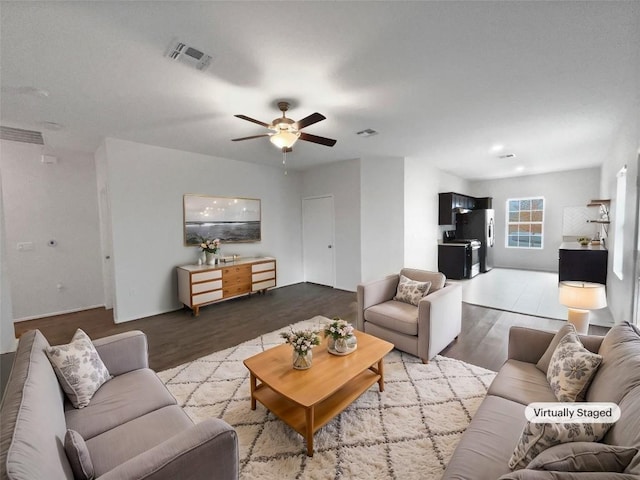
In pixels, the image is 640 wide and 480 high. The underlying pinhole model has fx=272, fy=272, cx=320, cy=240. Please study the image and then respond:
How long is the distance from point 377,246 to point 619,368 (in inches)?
165

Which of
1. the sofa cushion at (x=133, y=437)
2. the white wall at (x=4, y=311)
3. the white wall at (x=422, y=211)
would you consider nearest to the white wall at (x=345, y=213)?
the white wall at (x=422, y=211)

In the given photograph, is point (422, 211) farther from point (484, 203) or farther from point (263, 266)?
point (263, 266)

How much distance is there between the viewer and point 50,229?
4309 mm

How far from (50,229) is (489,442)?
6.00m

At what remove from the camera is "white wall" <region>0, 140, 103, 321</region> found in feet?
13.3

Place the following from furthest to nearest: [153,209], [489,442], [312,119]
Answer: [153,209]
[312,119]
[489,442]

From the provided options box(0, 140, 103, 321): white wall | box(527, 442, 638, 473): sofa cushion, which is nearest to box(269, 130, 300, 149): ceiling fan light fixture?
box(527, 442, 638, 473): sofa cushion

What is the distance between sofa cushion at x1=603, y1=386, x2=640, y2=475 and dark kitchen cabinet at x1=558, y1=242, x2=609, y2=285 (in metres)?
4.62

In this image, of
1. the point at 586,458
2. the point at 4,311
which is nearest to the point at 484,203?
the point at 586,458

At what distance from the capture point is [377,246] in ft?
17.8

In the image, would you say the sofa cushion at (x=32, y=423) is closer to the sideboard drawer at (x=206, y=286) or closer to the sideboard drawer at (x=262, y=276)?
the sideboard drawer at (x=206, y=286)

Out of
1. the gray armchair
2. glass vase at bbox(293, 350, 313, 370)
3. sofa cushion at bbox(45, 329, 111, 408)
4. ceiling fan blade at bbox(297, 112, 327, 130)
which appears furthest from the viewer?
the gray armchair

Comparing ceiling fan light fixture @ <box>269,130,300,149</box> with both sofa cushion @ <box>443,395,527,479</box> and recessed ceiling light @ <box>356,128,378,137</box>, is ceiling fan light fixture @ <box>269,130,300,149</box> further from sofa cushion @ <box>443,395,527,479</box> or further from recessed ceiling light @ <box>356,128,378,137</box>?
sofa cushion @ <box>443,395,527,479</box>

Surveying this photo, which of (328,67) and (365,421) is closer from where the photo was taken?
(365,421)
